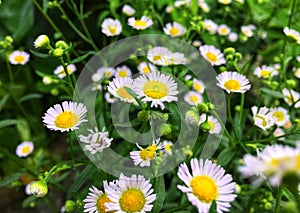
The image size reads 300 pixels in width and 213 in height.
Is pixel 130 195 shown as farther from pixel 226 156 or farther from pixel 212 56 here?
pixel 212 56

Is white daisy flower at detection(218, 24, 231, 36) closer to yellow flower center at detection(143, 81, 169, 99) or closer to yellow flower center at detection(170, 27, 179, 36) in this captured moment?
yellow flower center at detection(170, 27, 179, 36)

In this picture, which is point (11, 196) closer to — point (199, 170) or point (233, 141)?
point (233, 141)

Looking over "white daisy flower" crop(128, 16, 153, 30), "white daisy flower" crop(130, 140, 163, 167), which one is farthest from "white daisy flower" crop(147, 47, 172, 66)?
"white daisy flower" crop(130, 140, 163, 167)

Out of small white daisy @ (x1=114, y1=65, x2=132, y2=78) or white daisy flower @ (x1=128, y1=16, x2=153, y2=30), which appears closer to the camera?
white daisy flower @ (x1=128, y1=16, x2=153, y2=30)

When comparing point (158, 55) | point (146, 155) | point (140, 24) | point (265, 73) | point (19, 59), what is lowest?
point (146, 155)

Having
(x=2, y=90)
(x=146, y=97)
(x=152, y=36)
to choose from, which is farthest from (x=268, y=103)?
(x=2, y=90)

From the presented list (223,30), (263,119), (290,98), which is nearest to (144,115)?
(263,119)
